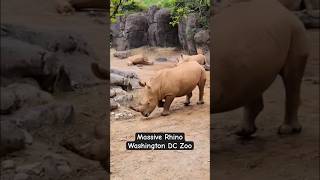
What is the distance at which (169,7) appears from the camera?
6.55 ft

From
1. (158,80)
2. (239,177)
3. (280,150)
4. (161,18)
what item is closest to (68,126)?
(158,80)

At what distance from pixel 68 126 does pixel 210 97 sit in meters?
0.54

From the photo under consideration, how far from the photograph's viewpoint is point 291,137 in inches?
76.7

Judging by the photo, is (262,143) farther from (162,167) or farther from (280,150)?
(162,167)

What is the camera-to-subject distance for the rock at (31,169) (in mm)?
1935

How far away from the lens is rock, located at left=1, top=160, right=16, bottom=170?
1.93 m

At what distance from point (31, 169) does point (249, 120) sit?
0.83 meters

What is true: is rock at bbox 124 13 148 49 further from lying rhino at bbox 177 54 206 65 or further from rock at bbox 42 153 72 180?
rock at bbox 42 153 72 180

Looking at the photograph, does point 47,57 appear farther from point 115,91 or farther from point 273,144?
point 273,144

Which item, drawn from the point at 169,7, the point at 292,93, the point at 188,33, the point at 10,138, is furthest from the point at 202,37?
the point at 10,138

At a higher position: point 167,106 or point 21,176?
point 167,106

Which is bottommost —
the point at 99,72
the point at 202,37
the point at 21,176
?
the point at 21,176

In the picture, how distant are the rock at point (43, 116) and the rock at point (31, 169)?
136 mm

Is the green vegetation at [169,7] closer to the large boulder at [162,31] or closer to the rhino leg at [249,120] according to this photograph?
the large boulder at [162,31]
